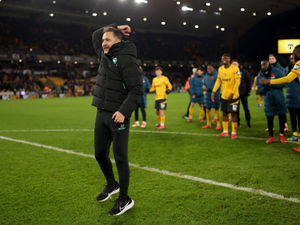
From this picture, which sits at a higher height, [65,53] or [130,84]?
[65,53]

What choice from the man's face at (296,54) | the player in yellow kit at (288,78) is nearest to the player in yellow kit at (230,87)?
the man's face at (296,54)

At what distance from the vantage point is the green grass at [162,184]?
3314 millimetres

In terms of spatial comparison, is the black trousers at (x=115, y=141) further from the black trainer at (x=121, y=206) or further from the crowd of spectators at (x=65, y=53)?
the crowd of spectators at (x=65, y=53)

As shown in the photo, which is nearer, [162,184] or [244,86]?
[162,184]

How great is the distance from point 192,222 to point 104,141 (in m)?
1.35

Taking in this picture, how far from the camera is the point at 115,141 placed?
3348 mm

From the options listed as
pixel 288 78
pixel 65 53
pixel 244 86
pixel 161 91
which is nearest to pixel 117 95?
pixel 288 78

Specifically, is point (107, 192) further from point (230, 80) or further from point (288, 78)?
point (230, 80)

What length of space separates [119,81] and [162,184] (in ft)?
6.00

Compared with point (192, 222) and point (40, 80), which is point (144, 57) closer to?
point (40, 80)

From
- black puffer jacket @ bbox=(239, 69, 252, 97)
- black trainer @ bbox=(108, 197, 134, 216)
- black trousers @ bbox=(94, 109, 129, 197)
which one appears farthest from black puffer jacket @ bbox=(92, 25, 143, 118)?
black puffer jacket @ bbox=(239, 69, 252, 97)

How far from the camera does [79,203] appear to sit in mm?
3711

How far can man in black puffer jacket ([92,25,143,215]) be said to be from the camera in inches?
126

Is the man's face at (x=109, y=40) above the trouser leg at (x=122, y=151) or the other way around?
above
